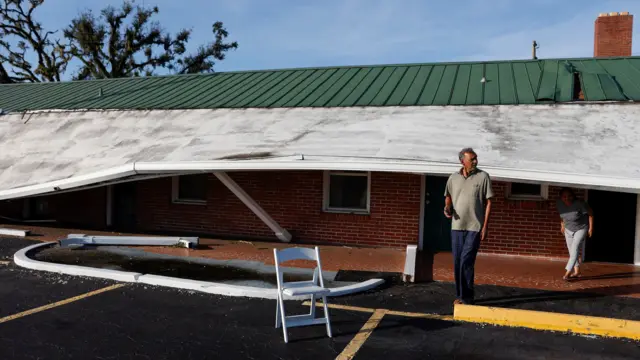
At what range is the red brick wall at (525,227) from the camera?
9.43 meters

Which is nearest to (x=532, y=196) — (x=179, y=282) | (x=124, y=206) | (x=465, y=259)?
(x=465, y=259)

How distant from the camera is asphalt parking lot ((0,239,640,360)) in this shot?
15.5 feet

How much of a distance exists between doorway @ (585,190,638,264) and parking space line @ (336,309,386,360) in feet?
17.9

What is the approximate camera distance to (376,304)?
6.28 metres

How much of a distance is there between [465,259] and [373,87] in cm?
661

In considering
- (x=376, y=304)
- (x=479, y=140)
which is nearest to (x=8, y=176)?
(x=376, y=304)

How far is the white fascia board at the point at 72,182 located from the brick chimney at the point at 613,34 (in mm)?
12680

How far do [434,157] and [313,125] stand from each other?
119 inches

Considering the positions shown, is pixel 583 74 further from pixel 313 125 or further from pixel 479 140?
pixel 313 125

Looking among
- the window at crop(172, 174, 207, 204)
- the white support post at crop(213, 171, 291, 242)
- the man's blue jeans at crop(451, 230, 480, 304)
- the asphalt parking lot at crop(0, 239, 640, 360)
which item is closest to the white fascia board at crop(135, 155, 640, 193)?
the white support post at crop(213, 171, 291, 242)

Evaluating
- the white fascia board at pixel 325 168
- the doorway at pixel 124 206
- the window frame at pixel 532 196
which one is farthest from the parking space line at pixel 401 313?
the doorway at pixel 124 206

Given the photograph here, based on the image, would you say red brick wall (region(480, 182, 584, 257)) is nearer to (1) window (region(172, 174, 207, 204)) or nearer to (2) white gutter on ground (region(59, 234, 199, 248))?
(2) white gutter on ground (region(59, 234, 199, 248))

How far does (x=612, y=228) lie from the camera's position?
9.28 metres

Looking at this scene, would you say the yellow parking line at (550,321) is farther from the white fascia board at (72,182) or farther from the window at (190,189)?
the window at (190,189)
